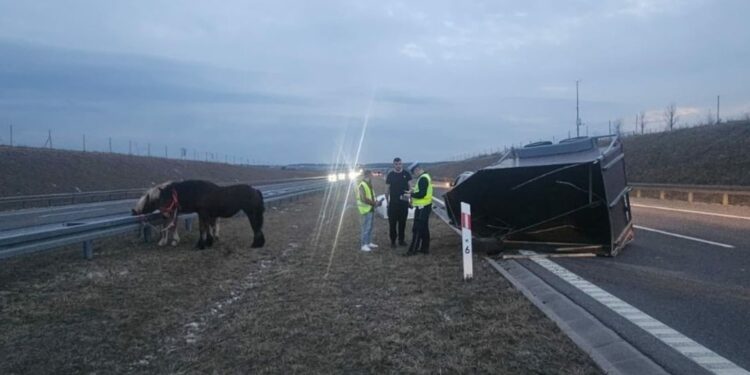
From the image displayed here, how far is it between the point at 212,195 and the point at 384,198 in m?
7.90

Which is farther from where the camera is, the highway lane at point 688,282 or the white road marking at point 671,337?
the highway lane at point 688,282

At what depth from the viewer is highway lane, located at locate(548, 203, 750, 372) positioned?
5203 millimetres

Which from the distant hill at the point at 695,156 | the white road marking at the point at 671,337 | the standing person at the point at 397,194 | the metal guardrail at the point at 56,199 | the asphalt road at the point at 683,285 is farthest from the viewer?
the distant hill at the point at 695,156

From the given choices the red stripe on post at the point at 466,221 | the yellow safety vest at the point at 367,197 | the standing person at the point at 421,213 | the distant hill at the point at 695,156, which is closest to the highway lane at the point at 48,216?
the yellow safety vest at the point at 367,197

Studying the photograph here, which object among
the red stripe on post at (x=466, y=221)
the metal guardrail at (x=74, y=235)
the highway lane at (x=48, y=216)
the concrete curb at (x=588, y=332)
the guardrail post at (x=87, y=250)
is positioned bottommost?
the highway lane at (x=48, y=216)

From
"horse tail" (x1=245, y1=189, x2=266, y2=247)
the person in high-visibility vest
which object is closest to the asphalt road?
the person in high-visibility vest

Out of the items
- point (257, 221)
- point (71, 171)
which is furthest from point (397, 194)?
point (71, 171)

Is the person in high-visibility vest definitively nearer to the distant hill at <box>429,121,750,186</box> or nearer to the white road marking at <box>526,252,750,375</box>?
the white road marking at <box>526,252,750,375</box>

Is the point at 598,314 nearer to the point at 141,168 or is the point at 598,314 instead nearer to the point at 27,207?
the point at 27,207

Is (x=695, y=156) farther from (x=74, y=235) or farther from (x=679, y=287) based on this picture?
(x=74, y=235)

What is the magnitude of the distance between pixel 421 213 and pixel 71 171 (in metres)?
41.3

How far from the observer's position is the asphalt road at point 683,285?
500cm

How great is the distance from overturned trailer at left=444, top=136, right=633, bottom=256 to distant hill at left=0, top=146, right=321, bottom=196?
105 feet

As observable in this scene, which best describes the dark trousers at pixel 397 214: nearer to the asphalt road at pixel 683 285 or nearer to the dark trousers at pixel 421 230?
the dark trousers at pixel 421 230
